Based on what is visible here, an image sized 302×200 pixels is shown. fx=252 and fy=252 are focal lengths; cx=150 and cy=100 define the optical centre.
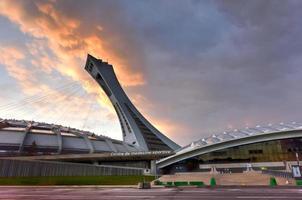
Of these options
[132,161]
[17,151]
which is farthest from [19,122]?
[132,161]

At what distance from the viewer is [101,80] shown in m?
107

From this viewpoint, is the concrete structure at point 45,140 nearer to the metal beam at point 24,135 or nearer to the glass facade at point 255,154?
the metal beam at point 24,135

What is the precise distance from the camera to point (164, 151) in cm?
6234

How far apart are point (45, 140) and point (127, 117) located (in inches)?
1437

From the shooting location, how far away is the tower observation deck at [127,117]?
9671cm

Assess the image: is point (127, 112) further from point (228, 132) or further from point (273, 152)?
point (273, 152)

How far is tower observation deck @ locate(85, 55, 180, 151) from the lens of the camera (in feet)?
317

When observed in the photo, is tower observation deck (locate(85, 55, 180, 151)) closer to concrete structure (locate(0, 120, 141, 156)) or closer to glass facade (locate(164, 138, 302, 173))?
concrete structure (locate(0, 120, 141, 156))

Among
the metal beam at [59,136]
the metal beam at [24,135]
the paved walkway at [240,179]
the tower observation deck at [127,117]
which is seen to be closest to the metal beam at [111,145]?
the metal beam at [59,136]

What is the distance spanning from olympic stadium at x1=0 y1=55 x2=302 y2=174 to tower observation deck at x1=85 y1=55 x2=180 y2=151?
21.7 ft

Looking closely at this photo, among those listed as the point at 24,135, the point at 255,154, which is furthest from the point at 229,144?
the point at 24,135

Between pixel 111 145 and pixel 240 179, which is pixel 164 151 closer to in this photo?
pixel 111 145

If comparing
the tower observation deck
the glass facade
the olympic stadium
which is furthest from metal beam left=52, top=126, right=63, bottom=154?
the glass facade

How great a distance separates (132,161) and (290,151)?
3915 cm
